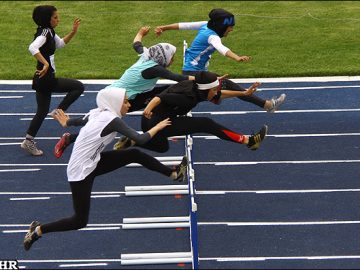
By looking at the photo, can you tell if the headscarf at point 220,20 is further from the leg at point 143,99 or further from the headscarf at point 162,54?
the leg at point 143,99

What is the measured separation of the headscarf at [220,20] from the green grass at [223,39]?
16.6ft

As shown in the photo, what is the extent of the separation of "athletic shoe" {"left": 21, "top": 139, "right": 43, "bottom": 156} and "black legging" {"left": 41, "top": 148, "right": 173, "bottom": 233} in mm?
4015

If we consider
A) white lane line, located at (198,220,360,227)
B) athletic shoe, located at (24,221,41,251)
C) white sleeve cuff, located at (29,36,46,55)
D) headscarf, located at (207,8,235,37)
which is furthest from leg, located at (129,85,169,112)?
athletic shoe, located at (24,221,41,251)

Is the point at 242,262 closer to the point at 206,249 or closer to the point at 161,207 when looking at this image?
the point at 206,249

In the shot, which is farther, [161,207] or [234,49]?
[234,49]

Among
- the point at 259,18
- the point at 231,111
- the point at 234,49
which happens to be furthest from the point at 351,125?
the point at 259,18

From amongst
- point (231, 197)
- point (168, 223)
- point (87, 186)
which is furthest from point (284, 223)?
point (87, 186)

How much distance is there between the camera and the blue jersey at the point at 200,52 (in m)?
14.8

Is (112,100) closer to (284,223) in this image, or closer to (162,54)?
(162,54)

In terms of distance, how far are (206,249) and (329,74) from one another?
27.5 feet

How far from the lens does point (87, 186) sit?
1153 cm

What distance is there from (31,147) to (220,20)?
3.83 m

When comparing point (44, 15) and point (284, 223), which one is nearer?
point (284, 223)

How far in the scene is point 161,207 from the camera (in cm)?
1354
